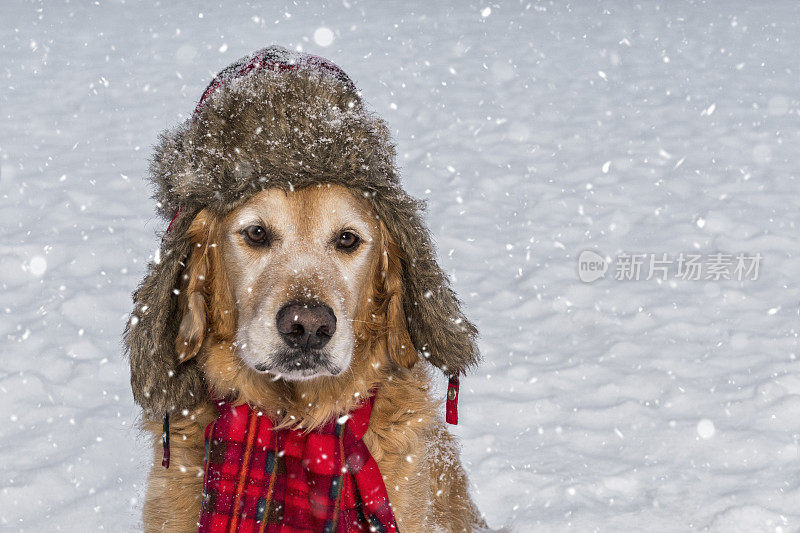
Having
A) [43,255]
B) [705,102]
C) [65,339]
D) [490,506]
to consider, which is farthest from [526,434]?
[705,102]

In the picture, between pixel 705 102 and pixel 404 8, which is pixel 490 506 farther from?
pixel 404 8

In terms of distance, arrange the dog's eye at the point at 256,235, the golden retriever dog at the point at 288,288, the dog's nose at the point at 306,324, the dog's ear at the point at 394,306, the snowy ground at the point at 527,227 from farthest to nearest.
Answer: the snowy ground at the point at 527,227 < the dog's ear at the point at 394,306 < the dog's eye at the point at 256,235 < the golden retriever dog at the point at 288,288 < the dog's nose at the point at 306,324

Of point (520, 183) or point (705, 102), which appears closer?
point (520, 183)

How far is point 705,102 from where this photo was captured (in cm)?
958

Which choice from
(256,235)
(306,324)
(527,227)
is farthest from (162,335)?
(527,227)

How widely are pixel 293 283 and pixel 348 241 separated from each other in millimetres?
324

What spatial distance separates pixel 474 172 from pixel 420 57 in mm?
4053

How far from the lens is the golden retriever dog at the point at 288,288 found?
7.79ft

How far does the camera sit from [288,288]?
2316 mm

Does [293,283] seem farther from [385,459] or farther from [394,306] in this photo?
[385,459]

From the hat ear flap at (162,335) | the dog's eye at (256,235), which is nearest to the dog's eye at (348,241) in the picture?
the dog's eye at (256,235)

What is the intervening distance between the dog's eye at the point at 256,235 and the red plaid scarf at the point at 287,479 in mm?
576

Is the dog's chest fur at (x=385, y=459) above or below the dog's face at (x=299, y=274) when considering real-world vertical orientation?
below

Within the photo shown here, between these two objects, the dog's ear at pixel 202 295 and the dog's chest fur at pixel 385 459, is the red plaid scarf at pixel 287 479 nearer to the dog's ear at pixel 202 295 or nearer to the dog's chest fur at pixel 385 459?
the dog's chest fur at pixel 385 459
